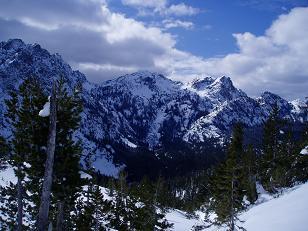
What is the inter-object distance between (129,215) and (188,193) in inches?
3854

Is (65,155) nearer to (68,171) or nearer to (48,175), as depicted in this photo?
(68,171)

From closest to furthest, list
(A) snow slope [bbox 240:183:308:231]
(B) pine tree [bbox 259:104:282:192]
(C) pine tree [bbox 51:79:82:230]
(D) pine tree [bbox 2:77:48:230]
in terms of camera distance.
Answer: (A) snow slope [bbox 240:183:308:231], (D) pine tree [bbox 2:77:48:230], (C) pine tree [bbox 51:79:82:230], (B) pine tree [bbox 259:104:282:192]

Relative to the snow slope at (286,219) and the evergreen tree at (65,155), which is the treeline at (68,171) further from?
the snow slope at (286,219)

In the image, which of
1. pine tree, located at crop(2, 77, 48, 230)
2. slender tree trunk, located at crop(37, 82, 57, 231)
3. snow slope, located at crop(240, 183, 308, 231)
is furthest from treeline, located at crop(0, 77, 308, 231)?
snow slope, located at crop(240, 183, 308, 231)

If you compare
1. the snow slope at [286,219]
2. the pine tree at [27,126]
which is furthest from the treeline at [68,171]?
the snow slope at [286,219]

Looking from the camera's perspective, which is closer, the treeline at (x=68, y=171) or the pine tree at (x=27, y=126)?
the pine tree at (x=27, y=126)

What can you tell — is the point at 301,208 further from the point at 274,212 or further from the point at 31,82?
the point at 31,82

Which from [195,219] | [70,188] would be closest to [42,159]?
[70,188]

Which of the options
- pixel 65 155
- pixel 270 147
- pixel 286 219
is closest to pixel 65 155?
pixel 65 155

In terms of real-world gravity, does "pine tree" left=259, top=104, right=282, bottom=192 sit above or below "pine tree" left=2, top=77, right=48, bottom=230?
above

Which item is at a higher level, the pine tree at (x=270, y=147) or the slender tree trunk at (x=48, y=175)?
the pine tree at (x=270, y=147)

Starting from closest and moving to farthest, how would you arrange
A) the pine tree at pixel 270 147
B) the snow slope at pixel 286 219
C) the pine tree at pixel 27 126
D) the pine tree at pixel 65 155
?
the snow slope at pixel 286 219 < the pine tree at pixel 27 126 < the pine tree at pixel 65 155 < the pine tree at pixel 270 147

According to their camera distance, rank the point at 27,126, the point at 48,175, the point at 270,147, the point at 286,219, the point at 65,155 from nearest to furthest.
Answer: the point at 48,175 < the point at 286,219 < the point at 27,126 < the point at 65,155 < the point at 270,147

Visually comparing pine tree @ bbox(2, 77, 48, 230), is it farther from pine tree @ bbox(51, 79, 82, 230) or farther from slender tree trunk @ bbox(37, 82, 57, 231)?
slender tree trunk @ bbox(37, 82, 57, 231)
